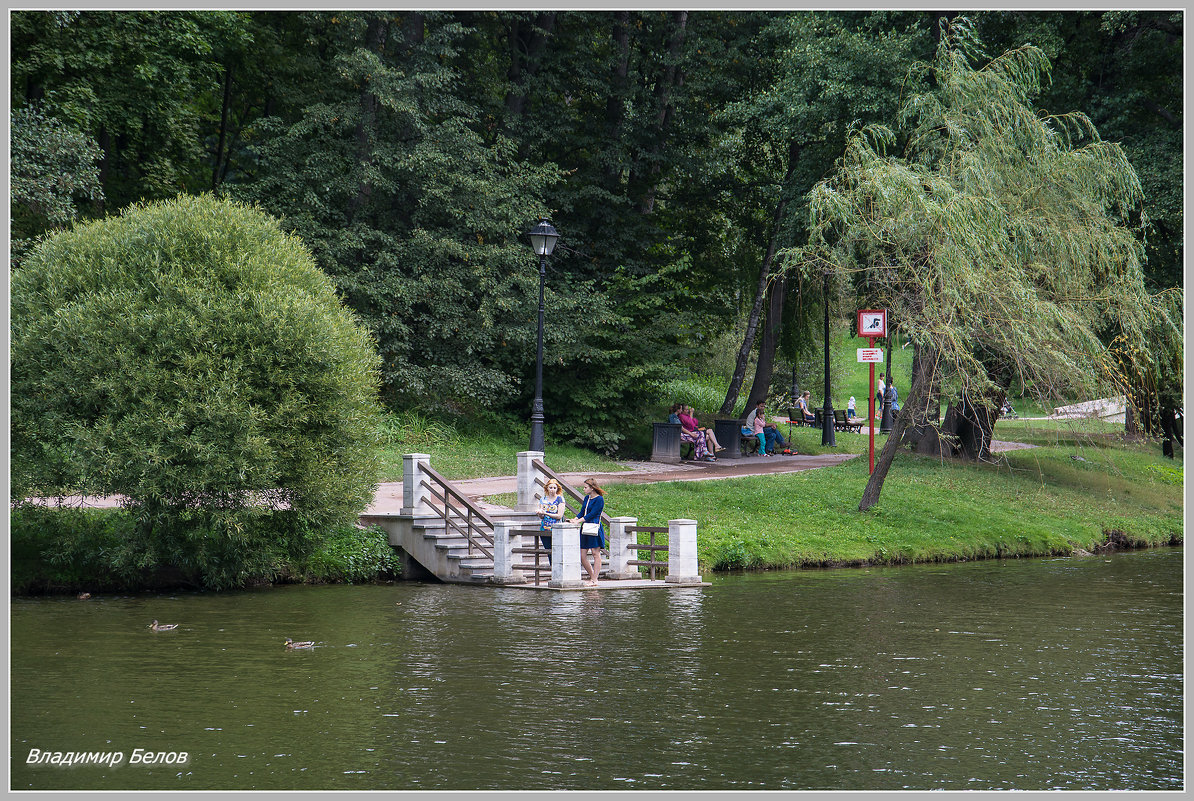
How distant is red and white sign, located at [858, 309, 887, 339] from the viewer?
22.0 meters

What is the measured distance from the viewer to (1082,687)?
11.4 m

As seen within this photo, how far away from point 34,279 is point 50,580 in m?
4.46

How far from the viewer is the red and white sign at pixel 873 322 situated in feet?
72.1

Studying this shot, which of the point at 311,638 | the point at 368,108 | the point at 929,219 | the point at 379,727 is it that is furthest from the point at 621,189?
the point at 379,727

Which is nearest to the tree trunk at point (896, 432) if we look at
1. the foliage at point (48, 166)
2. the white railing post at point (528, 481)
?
the white railing post at point (528, 481)

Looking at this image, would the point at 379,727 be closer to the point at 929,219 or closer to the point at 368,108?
the point at 929,219

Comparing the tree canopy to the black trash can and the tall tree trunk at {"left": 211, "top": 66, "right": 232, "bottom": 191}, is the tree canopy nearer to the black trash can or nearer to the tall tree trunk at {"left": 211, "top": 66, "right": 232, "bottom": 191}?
the tall tree trunk at {"left": 211, "top": 66, "right": 232, "bottom": 191}

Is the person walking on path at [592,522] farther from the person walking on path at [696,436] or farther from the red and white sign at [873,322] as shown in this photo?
the person walking on path at [696,436]

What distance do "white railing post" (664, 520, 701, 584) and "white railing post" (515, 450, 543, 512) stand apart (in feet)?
10.2

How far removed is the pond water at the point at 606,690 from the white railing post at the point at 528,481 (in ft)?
11.3

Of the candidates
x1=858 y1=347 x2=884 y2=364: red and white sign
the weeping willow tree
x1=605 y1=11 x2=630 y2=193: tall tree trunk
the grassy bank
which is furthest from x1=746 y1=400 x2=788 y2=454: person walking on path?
x1=858 y1=347 x2=884 y2=364: red and white sign

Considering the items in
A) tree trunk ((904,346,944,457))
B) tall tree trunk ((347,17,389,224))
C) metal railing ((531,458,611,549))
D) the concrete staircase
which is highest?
tall tree trunk ((347,17,389,224))

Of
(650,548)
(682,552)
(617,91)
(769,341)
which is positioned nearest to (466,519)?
(650,548)

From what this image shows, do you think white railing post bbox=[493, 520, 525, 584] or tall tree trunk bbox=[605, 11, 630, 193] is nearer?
white railing post bbox=[493, 520, 525, 584]
